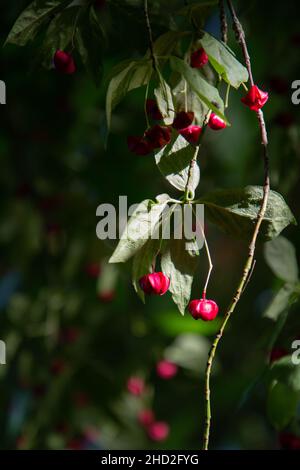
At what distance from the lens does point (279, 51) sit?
1.80 metres

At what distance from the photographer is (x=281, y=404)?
43.3 inches

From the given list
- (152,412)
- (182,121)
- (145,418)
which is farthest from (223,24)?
(152,412)

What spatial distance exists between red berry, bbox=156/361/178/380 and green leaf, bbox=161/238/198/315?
4.13 feet

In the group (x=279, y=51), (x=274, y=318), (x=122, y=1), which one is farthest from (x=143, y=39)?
(x=279, y=51)

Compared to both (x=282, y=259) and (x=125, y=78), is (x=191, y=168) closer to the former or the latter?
(x=125, y=78)

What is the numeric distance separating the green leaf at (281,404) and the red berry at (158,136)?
404 mm

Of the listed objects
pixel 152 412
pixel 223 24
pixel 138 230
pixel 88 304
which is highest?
pixel 223 24

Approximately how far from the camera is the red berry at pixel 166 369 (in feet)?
7.24

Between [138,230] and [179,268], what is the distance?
0.28 feet

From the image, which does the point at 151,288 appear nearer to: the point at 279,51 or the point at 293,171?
the point at 293,171

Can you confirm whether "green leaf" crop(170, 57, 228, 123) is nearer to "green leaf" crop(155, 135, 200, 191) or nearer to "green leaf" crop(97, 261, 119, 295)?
"green leaf" crop(155, 135, 200, 191)

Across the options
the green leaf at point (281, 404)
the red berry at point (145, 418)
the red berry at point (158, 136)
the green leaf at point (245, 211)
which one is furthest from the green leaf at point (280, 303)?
the red berry at point (145, 418)

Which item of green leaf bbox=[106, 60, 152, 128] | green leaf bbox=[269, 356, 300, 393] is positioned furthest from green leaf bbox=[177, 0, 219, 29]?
green leaf bbox=[269, 356, 300, 393]

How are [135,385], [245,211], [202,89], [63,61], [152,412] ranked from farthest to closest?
[152,412]
[135,385]
[63,61]
[245,211]
[202,89]
